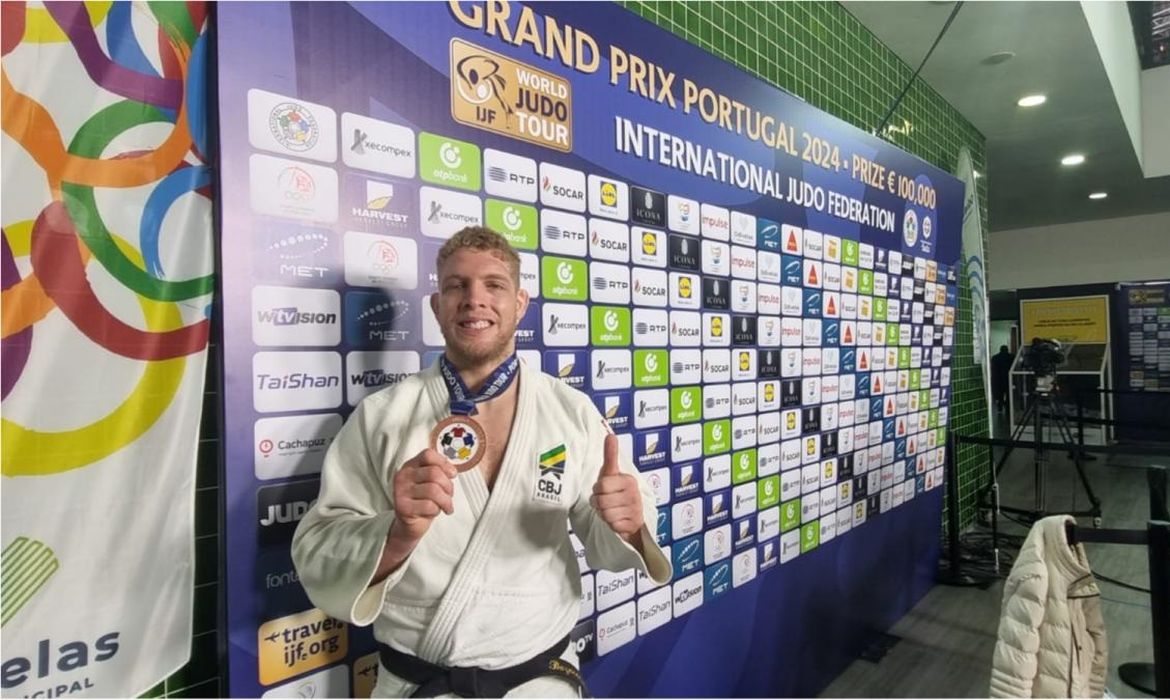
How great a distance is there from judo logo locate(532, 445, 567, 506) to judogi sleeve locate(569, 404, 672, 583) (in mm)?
74

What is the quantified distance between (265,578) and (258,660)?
0.14 meters

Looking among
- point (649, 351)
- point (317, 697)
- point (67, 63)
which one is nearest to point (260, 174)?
point (67, 63)

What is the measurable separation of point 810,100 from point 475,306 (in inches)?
87.3

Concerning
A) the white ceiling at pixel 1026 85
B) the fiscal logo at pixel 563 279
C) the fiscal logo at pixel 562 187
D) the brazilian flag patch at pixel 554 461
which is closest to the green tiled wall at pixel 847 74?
the white ceiling at pixel 1026 85

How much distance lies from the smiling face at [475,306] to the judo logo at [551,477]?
19cm

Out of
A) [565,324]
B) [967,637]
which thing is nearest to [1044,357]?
[967,637]

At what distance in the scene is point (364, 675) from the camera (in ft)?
4.11

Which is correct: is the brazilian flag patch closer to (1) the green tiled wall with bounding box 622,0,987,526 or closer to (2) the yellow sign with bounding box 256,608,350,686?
(2) the yellow sign with bounding box 256,608,350,686

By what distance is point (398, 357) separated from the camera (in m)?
1.31

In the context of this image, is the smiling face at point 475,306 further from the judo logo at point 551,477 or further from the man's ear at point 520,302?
the judo logo at point 551,477

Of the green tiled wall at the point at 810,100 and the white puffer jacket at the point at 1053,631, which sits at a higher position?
the green tiled wall at the point at 810,100

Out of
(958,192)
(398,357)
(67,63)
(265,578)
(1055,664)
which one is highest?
(958,192)

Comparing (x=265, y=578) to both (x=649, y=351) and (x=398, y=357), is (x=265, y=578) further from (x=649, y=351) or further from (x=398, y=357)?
(x=649, y=351)

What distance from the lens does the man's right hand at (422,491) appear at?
857 millimetres
